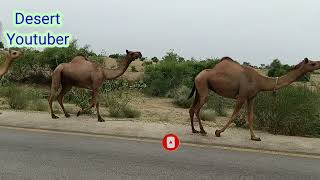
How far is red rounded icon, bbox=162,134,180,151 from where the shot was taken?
10391mm

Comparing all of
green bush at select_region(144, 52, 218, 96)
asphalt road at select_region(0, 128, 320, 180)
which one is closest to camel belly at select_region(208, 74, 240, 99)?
asphalt road at select_region(0, 128, 320, 180)

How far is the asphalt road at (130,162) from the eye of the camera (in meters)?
8.05

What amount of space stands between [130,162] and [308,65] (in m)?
5.18

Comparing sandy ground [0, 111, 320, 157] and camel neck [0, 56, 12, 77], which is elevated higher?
camel neck [0, 56, 12, 77]

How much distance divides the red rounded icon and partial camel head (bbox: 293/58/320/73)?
341cm

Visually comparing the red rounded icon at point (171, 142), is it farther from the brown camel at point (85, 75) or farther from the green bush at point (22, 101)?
the green bush at point (22, 101)

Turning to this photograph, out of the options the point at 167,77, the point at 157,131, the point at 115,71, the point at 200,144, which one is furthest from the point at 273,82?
the point at 167,77

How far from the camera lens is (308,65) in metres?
11.6

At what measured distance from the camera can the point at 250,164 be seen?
897 cm

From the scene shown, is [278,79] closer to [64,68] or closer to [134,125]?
[134,125]

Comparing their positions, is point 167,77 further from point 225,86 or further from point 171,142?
point 171,142

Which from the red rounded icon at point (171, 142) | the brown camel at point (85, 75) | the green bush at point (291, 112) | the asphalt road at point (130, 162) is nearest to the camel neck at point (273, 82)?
the green bush at point (291, 112)

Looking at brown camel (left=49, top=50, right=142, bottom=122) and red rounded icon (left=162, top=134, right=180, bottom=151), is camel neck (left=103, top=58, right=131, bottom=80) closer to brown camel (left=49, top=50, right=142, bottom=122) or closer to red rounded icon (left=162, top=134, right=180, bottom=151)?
brown camel (left=49, top=50, right=142, bottom=122)

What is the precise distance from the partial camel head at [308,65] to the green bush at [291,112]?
59.2 inches
